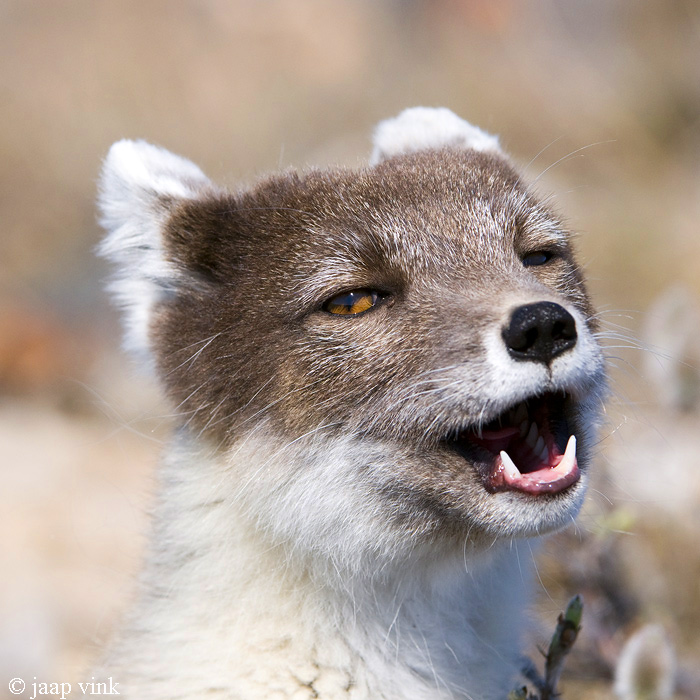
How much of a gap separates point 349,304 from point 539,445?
34.0 inches

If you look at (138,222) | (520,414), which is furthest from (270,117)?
(520,414)

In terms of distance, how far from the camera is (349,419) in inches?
120

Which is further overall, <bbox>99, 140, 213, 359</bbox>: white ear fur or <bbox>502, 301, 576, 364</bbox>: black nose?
<bbox>99, 140, 213, 359</bbox>: white ear fur

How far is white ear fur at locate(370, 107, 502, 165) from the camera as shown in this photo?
432 centimetres

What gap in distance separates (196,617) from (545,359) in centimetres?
172

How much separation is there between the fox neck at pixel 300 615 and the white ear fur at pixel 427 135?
1.94 meters

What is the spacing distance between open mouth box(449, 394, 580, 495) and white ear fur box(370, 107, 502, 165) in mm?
1725

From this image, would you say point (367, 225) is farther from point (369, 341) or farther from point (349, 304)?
point (369, 341)

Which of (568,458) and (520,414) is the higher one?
(520,414)

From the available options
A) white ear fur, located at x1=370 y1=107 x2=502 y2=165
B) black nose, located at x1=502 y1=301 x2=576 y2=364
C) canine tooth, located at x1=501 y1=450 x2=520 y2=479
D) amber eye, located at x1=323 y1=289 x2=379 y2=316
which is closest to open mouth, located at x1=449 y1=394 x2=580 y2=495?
canine tooth, located at x1=501 y1=450 x2=520 y2=479

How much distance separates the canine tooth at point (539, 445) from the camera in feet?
9.67

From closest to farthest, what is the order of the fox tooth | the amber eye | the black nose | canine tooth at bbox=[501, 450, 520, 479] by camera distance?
1. the black nose
2. canine tooth at bbox=[501, 450, 520, 479]
3. the fox tooth
4. the amber eye

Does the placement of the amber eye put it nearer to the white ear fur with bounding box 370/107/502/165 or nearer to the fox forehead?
the fox forehead

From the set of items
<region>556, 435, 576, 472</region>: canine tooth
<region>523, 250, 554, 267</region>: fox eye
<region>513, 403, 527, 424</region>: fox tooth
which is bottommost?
<region>556, 435, 576, 472</region>: canine tooth
